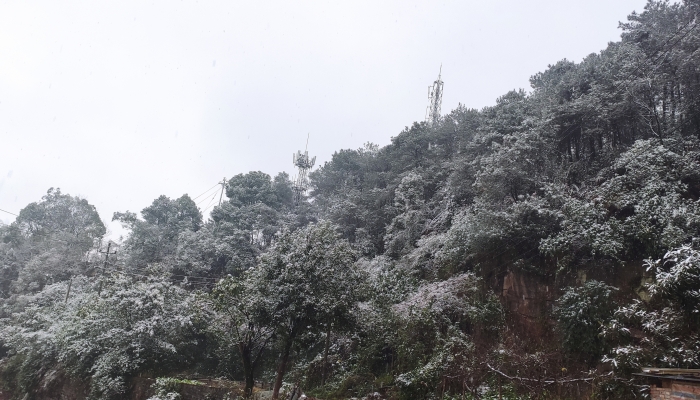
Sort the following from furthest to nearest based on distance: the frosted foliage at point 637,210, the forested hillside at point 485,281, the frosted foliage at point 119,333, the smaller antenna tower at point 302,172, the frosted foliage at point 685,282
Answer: the smaller antenna tower at point 302,172, the frosted foliage at point 119,333, the forested hillside at point 485,281, the frosted foliage at point 637,210, the frosted foliage at point 685,282

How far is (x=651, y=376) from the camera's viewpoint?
667 centimetres

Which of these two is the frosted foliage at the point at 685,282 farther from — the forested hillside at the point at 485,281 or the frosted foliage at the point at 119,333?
the frosted foliage at the point at 119,333

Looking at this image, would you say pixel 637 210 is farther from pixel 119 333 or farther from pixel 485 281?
pixel 119 333

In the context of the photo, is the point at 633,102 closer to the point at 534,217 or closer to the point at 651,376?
the point at 534,217

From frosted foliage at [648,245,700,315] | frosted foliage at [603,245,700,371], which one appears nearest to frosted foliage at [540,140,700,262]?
frosted foliage at [603,245,700,371]

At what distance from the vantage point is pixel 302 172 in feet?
111

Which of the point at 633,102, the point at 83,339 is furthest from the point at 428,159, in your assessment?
the point at 83,339

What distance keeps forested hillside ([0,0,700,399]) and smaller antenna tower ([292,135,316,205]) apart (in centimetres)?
944

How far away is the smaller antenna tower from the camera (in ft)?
108

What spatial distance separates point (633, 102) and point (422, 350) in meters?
11.7

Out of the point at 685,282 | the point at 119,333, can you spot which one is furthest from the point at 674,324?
the point at 119,333

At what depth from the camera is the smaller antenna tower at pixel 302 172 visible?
108 ft

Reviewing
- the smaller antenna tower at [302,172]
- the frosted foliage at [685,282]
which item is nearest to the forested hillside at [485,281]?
the frosted foliage at [685,282]

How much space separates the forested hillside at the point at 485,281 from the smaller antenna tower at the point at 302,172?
9436 mm
